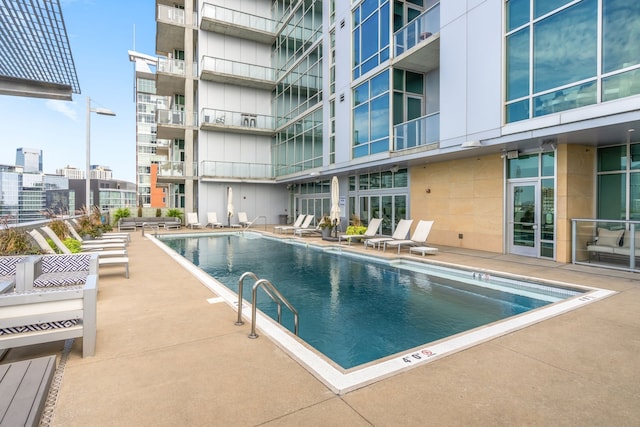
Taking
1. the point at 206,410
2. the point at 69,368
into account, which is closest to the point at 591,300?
the point at 206,410

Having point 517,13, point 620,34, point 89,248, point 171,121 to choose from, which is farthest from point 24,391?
point 171,121

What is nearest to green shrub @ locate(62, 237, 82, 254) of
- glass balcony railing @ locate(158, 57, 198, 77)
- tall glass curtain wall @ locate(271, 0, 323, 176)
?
tall glass curtain wall @ locate(271, 0, 323, 176)

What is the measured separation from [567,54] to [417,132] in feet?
16.8

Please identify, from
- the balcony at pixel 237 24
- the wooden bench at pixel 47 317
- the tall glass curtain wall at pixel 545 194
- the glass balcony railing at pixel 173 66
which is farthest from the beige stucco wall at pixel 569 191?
the glass balcony railing at pixel 173 66

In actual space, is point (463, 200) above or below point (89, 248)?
above

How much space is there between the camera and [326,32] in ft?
61.9

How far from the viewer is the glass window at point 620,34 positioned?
721 centimetres

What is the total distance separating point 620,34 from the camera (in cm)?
741

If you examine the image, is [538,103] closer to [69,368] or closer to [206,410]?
[206,410]

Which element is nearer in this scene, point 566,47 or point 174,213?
point 566,47

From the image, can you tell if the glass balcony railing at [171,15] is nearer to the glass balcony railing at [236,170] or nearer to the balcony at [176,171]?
the balcony at [176,171]

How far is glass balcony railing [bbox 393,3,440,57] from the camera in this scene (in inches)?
472

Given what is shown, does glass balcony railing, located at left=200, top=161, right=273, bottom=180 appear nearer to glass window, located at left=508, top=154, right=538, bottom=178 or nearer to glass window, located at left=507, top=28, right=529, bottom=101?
glass window, located at left=508, top=154, right=538, bottom=178

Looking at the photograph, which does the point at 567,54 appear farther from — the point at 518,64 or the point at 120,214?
the point at 120,214
